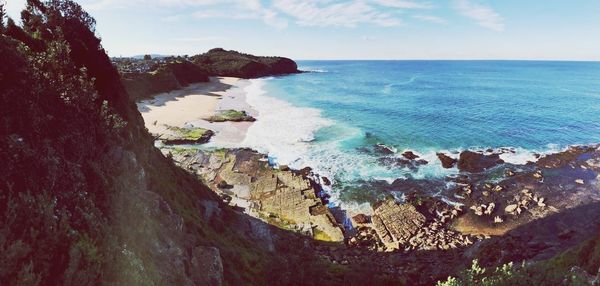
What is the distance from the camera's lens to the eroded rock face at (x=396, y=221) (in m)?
28.7

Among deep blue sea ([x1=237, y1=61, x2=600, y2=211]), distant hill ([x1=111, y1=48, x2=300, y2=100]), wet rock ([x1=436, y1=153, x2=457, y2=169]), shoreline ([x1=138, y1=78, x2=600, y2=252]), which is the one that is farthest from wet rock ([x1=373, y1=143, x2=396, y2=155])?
distant hill ([x1=111, y1=48, x2=300, y2=100])

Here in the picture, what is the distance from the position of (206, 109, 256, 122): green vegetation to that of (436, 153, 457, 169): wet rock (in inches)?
1267

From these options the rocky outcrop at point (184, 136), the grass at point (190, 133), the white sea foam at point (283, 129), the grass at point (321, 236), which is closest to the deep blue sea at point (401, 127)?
the white sea foam at point (283, 129)

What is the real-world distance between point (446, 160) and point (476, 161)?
3410 millimetres

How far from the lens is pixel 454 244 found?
90.5ft

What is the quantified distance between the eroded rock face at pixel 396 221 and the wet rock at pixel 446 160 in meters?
12.5

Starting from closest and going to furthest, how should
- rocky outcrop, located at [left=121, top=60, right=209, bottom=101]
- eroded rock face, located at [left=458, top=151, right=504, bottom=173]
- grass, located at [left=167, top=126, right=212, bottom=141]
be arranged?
1. eroded rock face, located at [left=458, top=151, right=504, bottom=173]
2. grass, located at [left=167, top=126, right=212, bottom=141]
3. rocky outcrop, located at [left=121, top=60, right=209, bottom=101]

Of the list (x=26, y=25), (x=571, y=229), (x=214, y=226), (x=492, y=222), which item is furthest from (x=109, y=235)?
(x=571, y=229)

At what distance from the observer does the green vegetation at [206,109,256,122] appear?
62.3 metres

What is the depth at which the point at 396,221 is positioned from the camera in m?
30.8

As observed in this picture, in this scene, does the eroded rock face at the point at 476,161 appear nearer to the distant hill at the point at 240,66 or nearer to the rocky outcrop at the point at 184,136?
the rocky outcrop at the point at 184,136

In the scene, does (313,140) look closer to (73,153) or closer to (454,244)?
(454,244)

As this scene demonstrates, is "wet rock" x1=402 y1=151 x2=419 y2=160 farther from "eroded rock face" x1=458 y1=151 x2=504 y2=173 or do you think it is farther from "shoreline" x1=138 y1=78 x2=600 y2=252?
"eroded rock face" x1=458 y1=151 x2=504 y2=173

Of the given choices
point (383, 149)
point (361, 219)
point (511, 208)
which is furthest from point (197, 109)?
point (511, 208)
